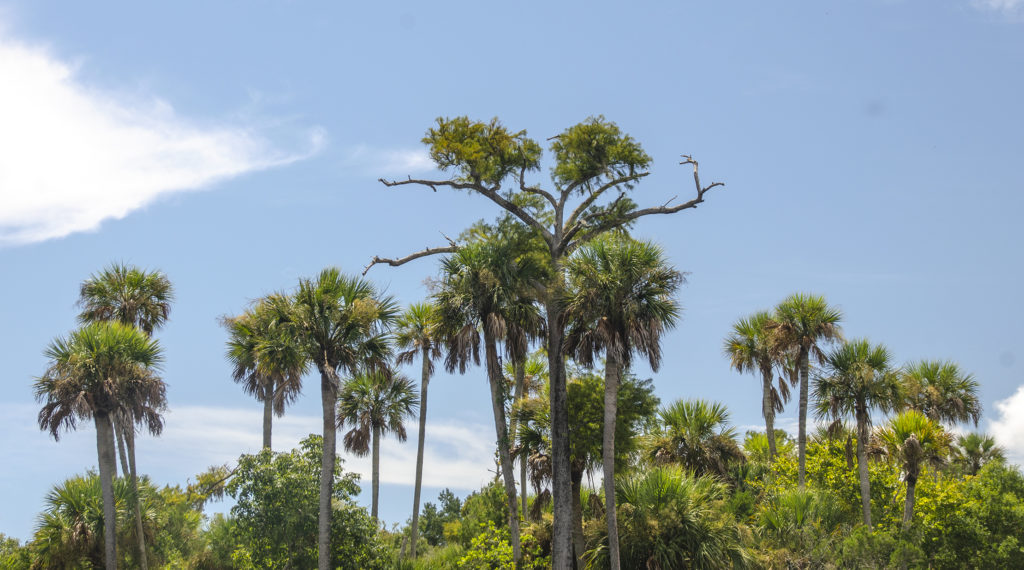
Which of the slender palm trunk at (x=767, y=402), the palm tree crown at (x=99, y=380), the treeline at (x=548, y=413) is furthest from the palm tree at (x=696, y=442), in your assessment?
the palm tree crown at (x=99, y=380)

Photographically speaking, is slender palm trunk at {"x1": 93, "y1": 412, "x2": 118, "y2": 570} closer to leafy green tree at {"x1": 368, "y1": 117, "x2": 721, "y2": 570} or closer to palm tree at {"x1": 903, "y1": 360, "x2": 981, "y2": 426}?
leafy green tree at {"x1": 368, "y1": 117, "x2": 721, "y2": 570}

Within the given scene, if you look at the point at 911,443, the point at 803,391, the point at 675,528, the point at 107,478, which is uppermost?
the point at 803,391

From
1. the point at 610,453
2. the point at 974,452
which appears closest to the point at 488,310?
the point at 610,453

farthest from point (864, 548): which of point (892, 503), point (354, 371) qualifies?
point (354, 371)

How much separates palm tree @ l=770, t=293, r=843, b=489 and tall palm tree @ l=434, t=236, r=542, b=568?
13.3 m

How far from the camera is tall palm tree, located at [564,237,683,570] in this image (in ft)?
93.2

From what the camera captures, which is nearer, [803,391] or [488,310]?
[488,310]

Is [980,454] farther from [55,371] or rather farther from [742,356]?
[55,371]

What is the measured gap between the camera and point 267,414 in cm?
4541

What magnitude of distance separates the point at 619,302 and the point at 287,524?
14857 millimetres

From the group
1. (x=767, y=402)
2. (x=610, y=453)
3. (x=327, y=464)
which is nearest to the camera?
(x=610, y=453)

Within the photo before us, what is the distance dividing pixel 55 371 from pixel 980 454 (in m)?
51.6

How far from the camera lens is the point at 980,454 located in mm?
55000

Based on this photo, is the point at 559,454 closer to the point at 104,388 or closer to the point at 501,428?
the point at 501,428
